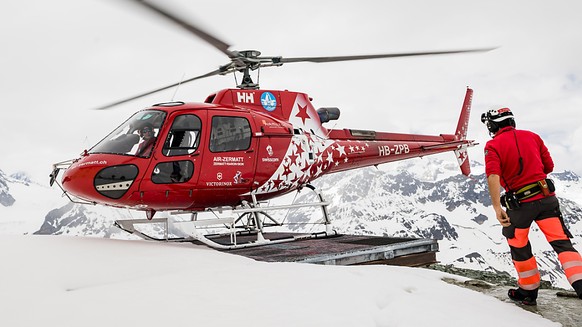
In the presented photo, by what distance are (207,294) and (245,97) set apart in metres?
5.82

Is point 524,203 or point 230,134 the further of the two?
point 230,134

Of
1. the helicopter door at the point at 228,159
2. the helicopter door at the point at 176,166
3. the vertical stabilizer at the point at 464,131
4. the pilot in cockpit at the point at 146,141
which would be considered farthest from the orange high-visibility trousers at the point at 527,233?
the vertical stabilizer at the point at 464,131

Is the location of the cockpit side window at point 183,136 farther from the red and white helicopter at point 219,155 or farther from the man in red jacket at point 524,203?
the man in red jacket at point 524,203

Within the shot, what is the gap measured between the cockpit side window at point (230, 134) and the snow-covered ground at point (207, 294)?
3.10m

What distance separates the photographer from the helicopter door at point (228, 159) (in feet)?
24.5

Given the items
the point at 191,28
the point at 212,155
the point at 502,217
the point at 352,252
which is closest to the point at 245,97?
the point at 212,155

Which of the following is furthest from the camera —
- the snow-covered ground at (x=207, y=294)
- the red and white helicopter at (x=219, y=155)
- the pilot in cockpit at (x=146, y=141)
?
the pilot in cockpit at (x=146, y=141)

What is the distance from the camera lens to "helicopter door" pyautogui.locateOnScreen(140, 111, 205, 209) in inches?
275

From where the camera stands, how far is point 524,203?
4.47m

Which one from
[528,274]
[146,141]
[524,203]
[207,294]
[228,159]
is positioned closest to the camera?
[207,294]

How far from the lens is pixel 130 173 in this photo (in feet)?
22.1

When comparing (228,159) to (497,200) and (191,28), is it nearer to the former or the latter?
(191,28)

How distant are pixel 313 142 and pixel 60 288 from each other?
21.3 ft

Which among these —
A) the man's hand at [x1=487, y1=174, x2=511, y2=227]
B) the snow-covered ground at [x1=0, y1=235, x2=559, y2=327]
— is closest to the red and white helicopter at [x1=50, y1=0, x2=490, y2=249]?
the snow-covered ground at [x1=0, y1=235, x2=559, y2=327]
